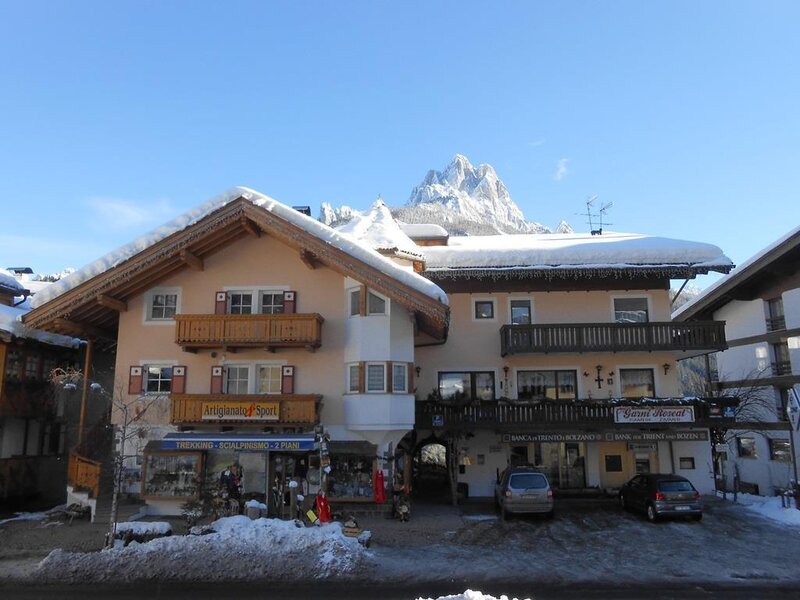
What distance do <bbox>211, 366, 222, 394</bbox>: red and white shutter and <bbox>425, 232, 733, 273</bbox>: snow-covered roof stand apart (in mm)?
10019

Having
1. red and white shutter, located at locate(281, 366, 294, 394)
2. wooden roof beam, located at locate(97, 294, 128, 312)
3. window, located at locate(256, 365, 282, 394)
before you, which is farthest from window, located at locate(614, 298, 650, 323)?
wooden roof beam, located at locate(97, 294, 128, 312)

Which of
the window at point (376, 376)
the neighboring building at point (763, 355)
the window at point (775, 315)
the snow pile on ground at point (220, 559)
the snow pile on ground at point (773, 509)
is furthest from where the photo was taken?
the window at point (775, 315)

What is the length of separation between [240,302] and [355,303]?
4.50 m

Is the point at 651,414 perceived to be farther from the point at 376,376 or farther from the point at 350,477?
the point at 350,477

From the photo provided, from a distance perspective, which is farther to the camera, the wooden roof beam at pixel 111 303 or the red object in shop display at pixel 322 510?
the wooden roof beam at pixel 111 303

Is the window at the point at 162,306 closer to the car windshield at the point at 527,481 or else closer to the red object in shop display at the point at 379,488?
the red object in shop display at the point at 379,488

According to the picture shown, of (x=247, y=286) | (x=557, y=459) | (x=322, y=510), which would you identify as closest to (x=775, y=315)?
(x=557, y=459)

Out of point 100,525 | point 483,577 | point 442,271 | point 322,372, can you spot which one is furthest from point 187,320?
point 483,577

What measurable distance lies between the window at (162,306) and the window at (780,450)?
27.9 m

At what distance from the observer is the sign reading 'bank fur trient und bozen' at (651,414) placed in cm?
2511

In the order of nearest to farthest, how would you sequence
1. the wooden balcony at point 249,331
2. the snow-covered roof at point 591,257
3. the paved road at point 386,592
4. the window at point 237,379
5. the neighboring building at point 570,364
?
1. the paved road at point 386,592
2. the wooden balcony at point 249,331
3. the window at point 237,379
4. the neighboring building at point 570,364
5. the snow-covered roof at point 591,257

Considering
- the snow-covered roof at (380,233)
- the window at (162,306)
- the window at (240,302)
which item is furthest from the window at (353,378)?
the window at (162,306)

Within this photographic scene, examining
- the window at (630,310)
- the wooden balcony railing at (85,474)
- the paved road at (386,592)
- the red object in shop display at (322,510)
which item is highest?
the window at (630,310)

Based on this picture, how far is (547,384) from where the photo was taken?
27891mm
